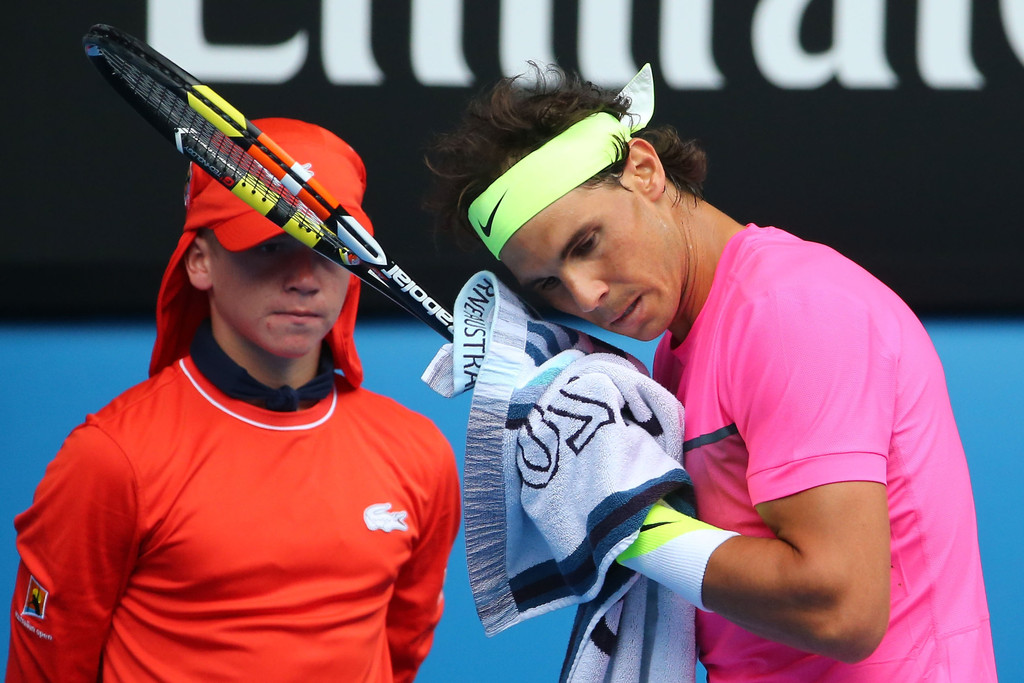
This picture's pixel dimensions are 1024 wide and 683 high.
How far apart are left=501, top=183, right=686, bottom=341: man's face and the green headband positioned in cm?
1

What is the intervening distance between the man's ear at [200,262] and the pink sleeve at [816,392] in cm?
68

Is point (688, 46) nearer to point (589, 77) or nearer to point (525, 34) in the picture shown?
point (589, 77)

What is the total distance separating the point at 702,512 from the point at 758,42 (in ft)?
3.78

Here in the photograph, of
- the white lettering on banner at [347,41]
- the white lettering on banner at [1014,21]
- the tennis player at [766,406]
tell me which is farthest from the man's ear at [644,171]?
the white lettering on banner at [1014,21]

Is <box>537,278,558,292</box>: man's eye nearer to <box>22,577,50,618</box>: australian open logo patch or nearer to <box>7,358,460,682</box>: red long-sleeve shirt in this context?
<box>7,358,460,682</box>: red long-sleeve shirt

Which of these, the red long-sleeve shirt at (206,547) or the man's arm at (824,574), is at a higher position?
the man's arm at (824,574)

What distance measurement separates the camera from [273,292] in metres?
1.29

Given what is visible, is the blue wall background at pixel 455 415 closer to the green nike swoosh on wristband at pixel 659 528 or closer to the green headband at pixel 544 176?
the green headband at pixel 544 176

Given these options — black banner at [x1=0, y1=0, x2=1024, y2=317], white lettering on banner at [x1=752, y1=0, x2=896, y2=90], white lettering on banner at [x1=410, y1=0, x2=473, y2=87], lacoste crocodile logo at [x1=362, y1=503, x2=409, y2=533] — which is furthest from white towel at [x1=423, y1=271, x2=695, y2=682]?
white lettering on banner at [x1=752, y1=0, x2=896, y2=90]

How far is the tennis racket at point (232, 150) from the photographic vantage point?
1.13 meters

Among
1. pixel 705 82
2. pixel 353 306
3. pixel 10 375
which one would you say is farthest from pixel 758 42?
pixel 10 375

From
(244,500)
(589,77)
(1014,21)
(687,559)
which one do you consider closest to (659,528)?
(687,559)

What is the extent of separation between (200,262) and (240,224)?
0.31 ft

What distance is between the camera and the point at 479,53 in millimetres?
1913
